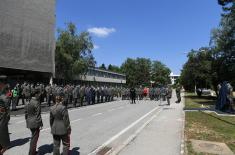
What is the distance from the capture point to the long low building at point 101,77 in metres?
75.2

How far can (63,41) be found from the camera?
58.1m

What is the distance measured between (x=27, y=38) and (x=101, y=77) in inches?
1774

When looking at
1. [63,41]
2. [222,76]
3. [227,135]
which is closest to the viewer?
[227,135]

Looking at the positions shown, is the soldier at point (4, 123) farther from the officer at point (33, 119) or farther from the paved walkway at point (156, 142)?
the paved walkway at point (156, 142)

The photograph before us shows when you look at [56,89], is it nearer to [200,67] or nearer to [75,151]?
[75,151]

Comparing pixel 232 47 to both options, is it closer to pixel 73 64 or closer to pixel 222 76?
pixel 222 76

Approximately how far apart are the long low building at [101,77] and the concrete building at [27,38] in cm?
1837

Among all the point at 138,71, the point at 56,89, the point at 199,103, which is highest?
the point at 138,71

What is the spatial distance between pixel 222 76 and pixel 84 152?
34.9 meters

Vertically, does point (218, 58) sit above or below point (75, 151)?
above

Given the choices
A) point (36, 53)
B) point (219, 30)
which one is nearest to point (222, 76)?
point (219, 30)

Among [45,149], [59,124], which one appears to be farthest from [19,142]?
[59,124]

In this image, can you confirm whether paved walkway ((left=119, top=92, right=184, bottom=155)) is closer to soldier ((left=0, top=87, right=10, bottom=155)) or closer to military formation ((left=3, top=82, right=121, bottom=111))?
soldier ((left=0, top=87, right=10, bottom=155))

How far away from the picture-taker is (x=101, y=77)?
86.9 meters
